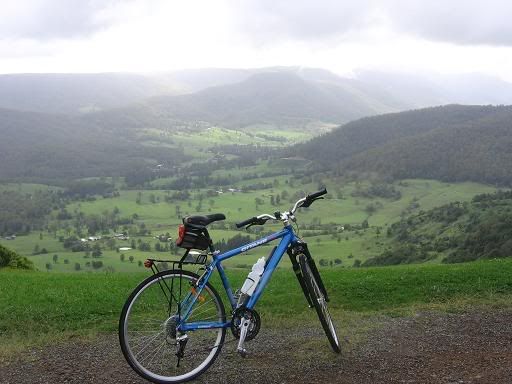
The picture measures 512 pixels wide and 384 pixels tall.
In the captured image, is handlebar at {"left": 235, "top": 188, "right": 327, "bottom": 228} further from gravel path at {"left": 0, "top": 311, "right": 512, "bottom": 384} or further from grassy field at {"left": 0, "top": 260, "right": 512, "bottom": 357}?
grassy field at {"left": 0, "top": 260, "right": 512, "bottom": 357}

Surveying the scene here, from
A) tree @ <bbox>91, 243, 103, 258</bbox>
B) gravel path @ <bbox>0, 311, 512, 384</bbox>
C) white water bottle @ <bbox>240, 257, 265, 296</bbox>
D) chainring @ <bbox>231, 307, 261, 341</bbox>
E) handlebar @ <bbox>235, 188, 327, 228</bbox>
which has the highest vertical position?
handlebar @ <bbox>235, 188, 327, 228</bbox>

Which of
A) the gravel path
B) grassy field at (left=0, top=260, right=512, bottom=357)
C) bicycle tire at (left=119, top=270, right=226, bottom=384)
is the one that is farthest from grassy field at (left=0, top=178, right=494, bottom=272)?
bicycle tire at (left=119, top=270, right=226, bottom=384)

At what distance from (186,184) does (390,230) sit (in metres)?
97.6

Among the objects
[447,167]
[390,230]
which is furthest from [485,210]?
[447,167]

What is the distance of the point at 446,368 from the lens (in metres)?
6.86

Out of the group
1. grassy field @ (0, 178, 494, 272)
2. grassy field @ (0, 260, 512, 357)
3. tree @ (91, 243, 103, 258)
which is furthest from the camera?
tree @ (91, 243, 103, 258)

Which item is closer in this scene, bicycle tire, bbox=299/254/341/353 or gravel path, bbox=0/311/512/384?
gravel path, bbox=0/311/512/384

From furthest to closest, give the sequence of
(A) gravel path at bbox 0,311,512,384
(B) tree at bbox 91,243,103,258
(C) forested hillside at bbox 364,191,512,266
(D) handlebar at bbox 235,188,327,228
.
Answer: (B) tree at bbox 91,243,103,258
(C) forested hillside at bbox 364,191,512,266
(D) handlebar at bbox 235,188,327,228
(A) gravel path at bbox 0,311,512,384

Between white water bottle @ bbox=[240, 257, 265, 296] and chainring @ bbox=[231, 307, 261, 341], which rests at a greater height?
white water bottle @ bbox=[240, 257, 265, 296]

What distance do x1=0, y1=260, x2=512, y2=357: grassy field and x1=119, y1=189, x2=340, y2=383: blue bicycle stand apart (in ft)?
7.32

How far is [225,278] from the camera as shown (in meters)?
7.04

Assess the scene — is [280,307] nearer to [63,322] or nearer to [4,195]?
[63,322]

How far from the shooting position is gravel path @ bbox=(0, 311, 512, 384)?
6680mm

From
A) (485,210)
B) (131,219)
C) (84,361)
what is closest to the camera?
(84,361)
